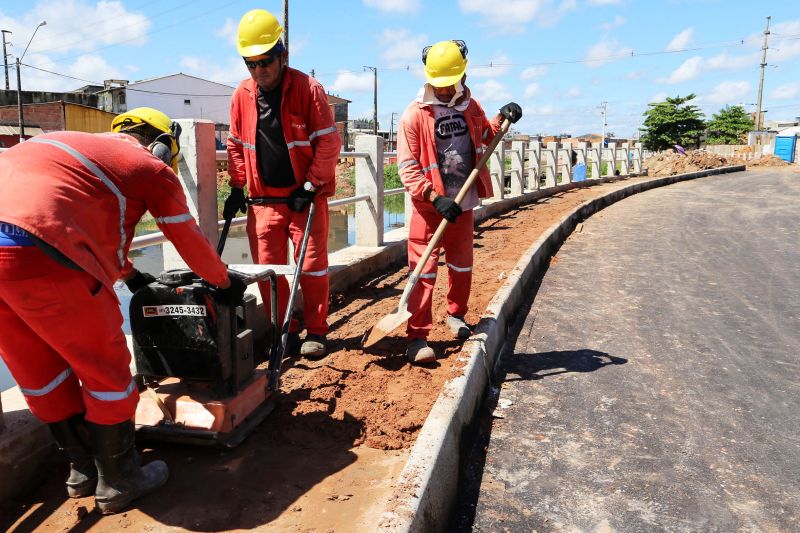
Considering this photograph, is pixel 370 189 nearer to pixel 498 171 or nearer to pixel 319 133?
pixel 319 133

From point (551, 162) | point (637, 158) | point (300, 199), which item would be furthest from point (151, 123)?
point (637, 158)

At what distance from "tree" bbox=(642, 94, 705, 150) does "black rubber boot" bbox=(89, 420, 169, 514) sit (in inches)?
1883

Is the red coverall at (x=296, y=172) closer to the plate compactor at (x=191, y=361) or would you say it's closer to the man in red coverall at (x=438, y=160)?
the man in red coverall at (x=438, y=160)

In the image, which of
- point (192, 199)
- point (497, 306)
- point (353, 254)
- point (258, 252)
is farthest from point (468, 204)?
point (353, 254)

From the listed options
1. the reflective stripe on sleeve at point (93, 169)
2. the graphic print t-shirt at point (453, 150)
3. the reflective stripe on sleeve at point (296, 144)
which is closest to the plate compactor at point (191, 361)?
the reflective stripe on sleeve at point (93, 169)

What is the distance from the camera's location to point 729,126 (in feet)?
181

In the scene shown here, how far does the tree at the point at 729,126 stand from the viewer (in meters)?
52.0

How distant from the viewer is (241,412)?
2.91 m

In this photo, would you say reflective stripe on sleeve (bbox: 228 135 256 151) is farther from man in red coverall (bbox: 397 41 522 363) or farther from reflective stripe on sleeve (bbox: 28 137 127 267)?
reflective stripe on sleeve (bbox: 28 137 127 267)

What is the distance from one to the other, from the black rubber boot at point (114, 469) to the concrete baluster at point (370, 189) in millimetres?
4617

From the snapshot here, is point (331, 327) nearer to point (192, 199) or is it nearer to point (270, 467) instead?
point (192, 199)

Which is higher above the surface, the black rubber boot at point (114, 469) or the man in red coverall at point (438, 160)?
the man in red coverall at point (438, 160)

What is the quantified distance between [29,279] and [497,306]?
132 inches

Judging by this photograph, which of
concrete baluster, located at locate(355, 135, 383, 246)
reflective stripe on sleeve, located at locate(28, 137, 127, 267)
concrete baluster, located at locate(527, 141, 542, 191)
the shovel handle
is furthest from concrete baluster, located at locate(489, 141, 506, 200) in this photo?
reflective stripe on sleeve, located at locate(28, 137, 127, 267)
